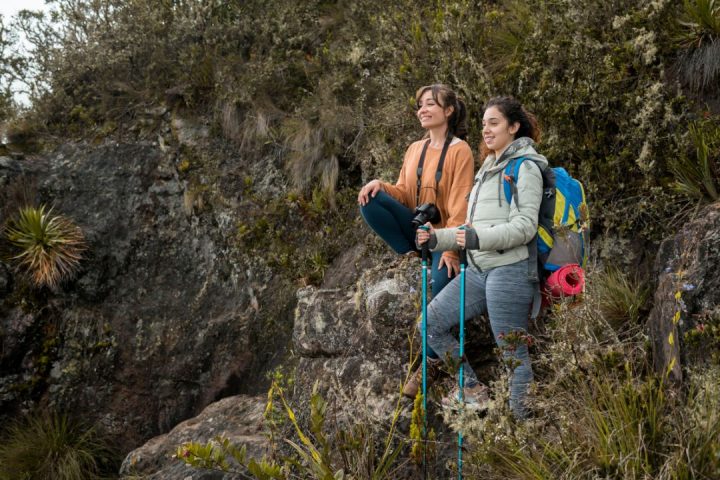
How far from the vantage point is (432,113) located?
450cm

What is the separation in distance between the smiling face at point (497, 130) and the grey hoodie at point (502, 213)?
103 mm

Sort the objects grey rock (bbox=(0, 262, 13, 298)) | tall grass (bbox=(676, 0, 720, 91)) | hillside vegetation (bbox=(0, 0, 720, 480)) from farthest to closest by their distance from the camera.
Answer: grey rock (bbox=(0, 262, 13, 298))
tall grass (bbox=(676, 0, 720, 91))
hillside vegetation (bbox=(0, 0, 720, 480))

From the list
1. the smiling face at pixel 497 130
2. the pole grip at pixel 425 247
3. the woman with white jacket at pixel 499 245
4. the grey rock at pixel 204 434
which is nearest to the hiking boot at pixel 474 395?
the woman with white jacket at pixel 499 245

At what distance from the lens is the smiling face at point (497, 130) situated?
402 centimetres

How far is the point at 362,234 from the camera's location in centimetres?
728

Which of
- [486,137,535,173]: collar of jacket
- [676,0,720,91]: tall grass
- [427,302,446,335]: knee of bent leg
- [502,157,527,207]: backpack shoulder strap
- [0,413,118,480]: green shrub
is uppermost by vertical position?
[676,0,720,91]: tall grass

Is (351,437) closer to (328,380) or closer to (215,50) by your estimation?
(328,380)

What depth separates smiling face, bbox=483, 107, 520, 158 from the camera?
402 cm

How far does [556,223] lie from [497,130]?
2.34 feet

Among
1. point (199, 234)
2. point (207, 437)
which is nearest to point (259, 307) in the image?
point (199, 234)

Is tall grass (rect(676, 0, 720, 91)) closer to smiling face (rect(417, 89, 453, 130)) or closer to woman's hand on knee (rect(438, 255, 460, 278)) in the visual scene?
smiling face (rect(417, 89, 453, 130))

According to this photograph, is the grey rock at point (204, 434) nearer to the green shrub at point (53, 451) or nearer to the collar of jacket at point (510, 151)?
the green shrub at point (53, 451)

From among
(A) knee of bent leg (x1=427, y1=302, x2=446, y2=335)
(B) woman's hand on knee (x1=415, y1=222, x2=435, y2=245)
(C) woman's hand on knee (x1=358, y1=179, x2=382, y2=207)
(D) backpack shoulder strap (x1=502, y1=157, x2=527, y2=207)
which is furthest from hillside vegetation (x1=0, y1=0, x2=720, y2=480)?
(C) woman's hand on knee (x1=358, y1=179, x2=382, y2=207)

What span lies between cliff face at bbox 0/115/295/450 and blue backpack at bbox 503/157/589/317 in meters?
4.44
